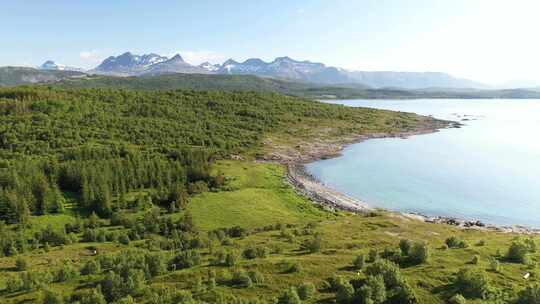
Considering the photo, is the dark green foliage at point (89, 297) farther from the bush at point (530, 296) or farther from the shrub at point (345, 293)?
the bush at point (530, 296)

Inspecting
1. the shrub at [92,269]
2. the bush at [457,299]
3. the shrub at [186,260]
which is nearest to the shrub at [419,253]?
the bush at [457,299]

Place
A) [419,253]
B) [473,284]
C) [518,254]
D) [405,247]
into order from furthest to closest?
[405,247], [518,254], [419,253], [473,284]

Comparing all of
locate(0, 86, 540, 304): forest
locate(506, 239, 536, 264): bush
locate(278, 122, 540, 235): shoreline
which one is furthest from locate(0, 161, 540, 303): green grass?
locate(278, 122, 540, 235): shoreline

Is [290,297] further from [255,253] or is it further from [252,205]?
[252,205]

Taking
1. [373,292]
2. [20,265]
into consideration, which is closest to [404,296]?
[373,292]

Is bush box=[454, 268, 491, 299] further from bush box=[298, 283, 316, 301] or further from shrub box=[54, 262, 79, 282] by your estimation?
shrub box=[54, 262, 79, 282]

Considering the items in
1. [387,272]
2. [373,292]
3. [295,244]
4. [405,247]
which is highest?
[387,272]
